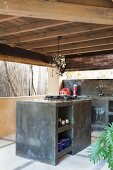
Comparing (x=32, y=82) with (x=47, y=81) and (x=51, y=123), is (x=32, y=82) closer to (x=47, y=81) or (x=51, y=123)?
(x=47, y=81)

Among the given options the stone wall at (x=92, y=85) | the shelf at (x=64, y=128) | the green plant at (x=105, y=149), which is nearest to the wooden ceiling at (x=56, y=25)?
the stone wall at (x=92, y=85)

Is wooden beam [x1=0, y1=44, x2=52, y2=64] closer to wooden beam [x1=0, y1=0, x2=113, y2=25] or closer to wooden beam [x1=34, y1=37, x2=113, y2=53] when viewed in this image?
wooden beam [x1=34, y1=37, x2=113, y2=53]

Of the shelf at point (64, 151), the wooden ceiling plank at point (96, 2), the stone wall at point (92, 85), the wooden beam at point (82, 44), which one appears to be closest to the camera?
the wooden ceiling plank at point (96, 2)

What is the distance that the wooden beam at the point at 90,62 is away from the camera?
6.20m

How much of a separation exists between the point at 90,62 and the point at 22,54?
2.15 m

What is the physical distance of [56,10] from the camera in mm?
2393

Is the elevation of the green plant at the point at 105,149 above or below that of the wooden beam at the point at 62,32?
below

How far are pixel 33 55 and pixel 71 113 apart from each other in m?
2.56

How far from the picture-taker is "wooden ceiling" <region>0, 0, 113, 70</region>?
236cm

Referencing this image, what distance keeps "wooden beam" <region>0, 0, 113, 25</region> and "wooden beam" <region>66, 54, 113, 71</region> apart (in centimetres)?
364

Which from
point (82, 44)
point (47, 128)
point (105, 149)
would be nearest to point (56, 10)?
point (105, 149)

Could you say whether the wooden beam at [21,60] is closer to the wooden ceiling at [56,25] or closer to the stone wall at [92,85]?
the wooden ceiling at [56,25]

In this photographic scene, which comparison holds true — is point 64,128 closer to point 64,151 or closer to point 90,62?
point 64,151

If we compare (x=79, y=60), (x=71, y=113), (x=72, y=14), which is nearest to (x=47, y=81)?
(x=79, y=60)
